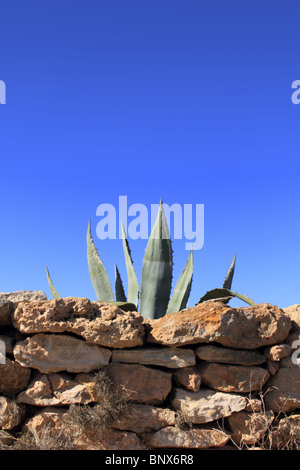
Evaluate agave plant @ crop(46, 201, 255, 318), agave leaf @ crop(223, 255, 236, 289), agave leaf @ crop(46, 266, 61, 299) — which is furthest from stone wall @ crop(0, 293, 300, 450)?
agave leaf @ crop(223, 255, 236, 289)

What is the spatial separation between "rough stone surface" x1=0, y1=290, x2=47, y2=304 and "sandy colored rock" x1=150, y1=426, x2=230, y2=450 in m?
1.39

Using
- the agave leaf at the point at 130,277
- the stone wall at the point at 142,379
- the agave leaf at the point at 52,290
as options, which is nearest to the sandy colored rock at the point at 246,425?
the stone wall at the point at 142,379

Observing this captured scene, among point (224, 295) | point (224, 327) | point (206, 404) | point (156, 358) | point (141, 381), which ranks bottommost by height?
point (206, 404)

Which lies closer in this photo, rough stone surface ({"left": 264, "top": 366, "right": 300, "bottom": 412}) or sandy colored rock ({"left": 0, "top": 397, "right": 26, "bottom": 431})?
sandy colored rock ({"left": 0, "top": 397, "right": 26, "bottom": 431})

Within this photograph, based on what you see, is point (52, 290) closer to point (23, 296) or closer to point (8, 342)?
point (23, 296)

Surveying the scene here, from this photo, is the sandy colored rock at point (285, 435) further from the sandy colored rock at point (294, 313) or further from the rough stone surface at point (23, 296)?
the rough stone surface at point (23, 296)

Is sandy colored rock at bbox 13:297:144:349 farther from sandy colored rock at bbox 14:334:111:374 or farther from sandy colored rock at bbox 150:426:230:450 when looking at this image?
sandy colored rock at bbox 150:426:230:450

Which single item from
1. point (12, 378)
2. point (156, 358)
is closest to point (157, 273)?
point (156, 358)

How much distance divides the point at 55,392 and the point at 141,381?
0.64 metres

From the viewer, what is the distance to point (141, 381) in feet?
10.9

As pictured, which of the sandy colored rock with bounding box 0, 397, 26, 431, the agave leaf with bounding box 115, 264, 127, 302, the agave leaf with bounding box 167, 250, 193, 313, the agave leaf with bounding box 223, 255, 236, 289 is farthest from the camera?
the agave leaf with bounding box 223, 255, 236, 289

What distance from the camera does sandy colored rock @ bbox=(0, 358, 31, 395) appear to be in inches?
130

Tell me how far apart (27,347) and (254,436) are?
1.82 metres

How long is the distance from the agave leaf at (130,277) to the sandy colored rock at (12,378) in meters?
1.60
